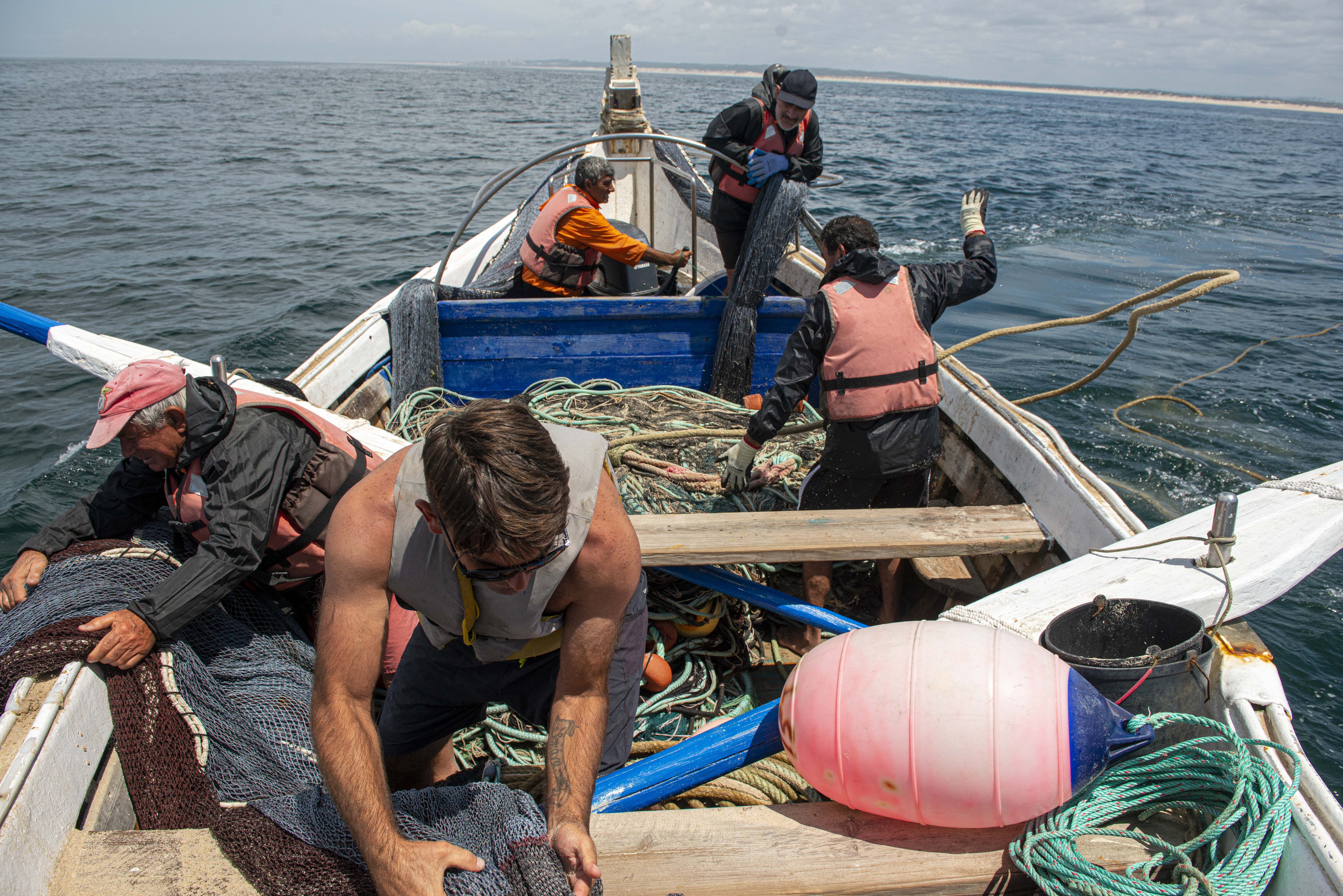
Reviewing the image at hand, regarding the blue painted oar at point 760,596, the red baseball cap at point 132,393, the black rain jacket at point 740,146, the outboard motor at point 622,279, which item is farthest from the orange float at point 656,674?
the outboard motor at point 622,279

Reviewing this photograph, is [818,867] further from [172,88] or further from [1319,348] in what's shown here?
[172,88]

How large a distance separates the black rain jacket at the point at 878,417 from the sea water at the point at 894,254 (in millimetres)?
2549

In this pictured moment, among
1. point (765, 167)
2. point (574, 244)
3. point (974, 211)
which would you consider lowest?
point (574, 244)

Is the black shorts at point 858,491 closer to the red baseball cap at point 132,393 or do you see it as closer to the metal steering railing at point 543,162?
the metal steering railing at point 543,162

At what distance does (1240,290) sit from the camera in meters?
11.1

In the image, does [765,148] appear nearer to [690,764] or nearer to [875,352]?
[875,352]

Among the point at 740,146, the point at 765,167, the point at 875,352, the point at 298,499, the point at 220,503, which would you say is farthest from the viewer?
the point at 740,146

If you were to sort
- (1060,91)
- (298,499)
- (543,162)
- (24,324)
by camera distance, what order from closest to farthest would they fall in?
(298,499) → (24,324) → (543,162) → (1060,91)

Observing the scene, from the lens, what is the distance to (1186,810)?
74.0 inches

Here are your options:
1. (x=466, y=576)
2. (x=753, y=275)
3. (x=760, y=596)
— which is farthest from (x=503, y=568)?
(x=753, y=275)

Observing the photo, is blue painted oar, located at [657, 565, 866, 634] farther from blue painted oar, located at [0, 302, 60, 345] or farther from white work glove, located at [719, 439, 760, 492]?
blue painted oar, located at [0, 302, 60, 345]

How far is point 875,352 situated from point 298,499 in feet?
7.13

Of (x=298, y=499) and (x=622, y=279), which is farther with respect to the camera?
(x=622, y=279)

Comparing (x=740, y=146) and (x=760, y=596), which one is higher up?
(x=740, y=146)
